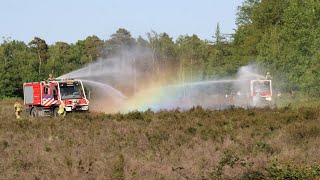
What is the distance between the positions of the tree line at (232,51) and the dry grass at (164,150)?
77.0ft

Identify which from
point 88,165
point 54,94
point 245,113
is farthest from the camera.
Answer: point 54,94

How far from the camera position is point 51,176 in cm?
1177

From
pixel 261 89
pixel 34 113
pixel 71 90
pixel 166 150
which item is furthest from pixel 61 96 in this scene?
pixel 166 150

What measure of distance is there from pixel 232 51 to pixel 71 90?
62.8 metres

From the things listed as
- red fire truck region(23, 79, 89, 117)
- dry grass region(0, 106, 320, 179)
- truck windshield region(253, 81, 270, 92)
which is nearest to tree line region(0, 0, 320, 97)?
truck windshield region(253, 81, 270, 92)

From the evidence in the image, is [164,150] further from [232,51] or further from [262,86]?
[232,51]

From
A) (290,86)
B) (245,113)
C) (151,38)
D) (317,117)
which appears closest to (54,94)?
(245,113)

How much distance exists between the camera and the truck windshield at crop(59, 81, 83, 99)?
3384 centimetres

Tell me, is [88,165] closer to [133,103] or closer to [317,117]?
[317,117]

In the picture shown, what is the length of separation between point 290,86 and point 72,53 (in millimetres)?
79894

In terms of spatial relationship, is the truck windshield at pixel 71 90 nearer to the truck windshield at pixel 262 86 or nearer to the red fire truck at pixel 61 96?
the red fire truck at pixel 61 96

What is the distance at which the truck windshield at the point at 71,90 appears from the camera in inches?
1332

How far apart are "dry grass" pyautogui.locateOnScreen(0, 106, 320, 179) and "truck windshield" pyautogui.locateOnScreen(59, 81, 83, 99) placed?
8.75 m

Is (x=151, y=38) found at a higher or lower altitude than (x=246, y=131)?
higher
